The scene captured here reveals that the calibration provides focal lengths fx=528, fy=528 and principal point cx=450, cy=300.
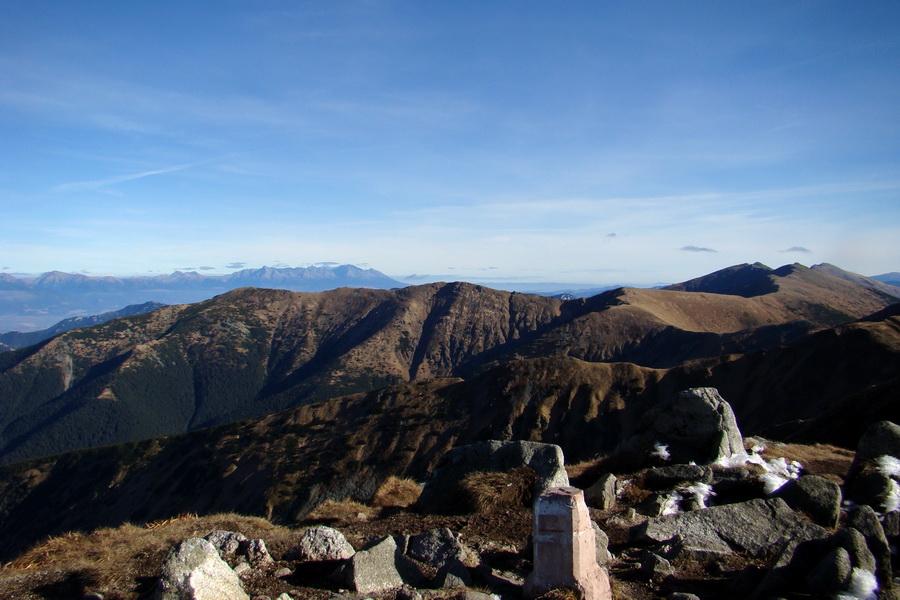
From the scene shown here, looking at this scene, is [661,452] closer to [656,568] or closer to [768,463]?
[768,463]

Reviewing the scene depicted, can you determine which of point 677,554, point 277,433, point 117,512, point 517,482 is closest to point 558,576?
point 677,554

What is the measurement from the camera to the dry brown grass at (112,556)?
820 cm

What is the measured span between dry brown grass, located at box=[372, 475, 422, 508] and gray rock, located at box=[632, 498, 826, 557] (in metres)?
6.86

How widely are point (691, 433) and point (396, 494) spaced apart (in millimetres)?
9434

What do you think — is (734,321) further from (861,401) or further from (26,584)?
(26,584)

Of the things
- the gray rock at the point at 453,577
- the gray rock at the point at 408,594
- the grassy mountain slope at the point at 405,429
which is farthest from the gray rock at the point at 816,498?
the grassy mountain slope at the point at 405,429

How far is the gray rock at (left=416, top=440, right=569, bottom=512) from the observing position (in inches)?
520

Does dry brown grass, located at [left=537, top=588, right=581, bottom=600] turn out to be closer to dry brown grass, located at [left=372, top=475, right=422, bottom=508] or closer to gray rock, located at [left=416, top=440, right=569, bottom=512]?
gray rock, located at [left=416, top=440, right=569, bottom=512]

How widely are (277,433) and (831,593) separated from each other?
104 m

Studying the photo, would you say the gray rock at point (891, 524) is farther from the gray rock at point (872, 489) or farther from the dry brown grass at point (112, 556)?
the dry brown grass at point (112, 556)

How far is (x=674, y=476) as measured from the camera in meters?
13.9

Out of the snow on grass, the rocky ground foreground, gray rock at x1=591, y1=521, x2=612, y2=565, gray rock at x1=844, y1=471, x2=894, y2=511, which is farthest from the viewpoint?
the snow on grass

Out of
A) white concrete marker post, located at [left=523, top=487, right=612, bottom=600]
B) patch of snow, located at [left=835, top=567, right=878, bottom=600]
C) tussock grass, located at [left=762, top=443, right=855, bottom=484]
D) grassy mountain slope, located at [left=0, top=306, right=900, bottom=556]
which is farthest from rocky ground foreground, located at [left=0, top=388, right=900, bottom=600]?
grassy mountain slope, located at [left=0, top=306, right=900, bottom=556]

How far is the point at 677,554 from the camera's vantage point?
9.48m
